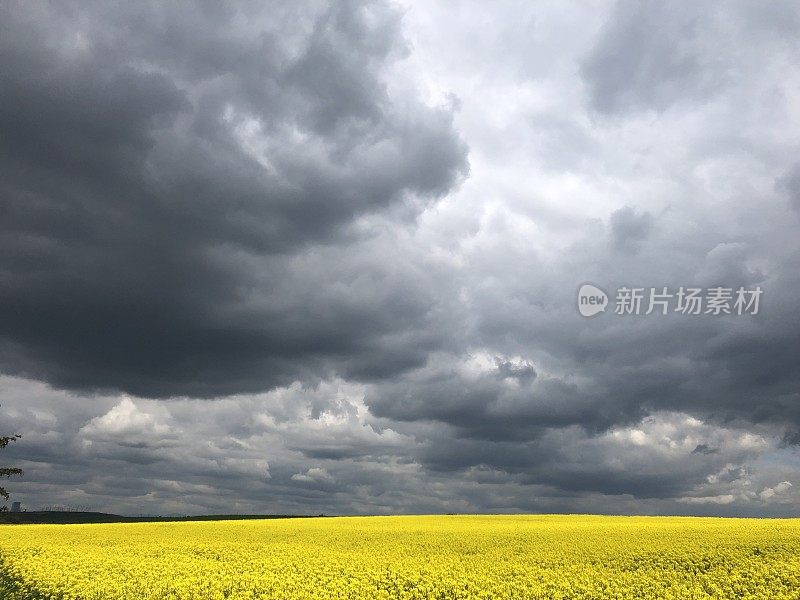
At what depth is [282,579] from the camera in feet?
101

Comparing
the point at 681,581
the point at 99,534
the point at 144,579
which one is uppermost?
the point at 681,581

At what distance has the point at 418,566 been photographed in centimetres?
3366

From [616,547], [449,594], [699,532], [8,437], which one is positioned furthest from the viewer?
[8,437]

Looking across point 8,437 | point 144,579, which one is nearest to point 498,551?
point 144,579

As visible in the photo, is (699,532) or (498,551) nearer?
(498,551)

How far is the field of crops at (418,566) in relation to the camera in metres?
29.0

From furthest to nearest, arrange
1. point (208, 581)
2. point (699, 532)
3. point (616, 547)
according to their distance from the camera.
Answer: point (699, 532), point (616, 547), point (208, 581)

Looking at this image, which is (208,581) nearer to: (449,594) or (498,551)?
(449,594)

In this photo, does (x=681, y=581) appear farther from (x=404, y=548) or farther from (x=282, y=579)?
(x=282, y=579)

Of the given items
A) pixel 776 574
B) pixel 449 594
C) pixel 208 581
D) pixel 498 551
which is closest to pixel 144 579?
pixel 208 581

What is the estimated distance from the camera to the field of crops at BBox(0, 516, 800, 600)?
28953 mm

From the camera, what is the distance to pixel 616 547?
3928 centimetres

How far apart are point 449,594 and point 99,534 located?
37053 mm

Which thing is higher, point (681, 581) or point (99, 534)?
point (681, 581)
